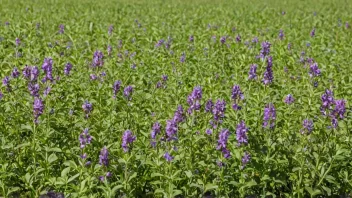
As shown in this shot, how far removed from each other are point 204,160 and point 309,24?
43.3ft

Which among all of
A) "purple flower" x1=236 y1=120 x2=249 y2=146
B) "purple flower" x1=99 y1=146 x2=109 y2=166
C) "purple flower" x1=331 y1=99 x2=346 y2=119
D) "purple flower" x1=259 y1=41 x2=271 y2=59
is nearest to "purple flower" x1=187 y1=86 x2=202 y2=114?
"purple flower" x1=236 y1=120 x2=249 y2=146

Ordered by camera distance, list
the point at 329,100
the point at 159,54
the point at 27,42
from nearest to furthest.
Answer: the point at 329,100 → the point at 159,54 → the point at 27,42

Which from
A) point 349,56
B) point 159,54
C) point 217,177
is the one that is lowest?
point 217,177

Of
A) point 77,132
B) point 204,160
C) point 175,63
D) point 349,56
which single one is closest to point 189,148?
point 204,160

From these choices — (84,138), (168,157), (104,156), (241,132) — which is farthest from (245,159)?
(84,138)

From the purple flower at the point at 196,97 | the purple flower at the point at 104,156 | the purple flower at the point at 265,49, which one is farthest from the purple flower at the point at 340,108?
the purple flower at the point at 104,156

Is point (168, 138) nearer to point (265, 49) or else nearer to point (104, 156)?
point (104, 156)

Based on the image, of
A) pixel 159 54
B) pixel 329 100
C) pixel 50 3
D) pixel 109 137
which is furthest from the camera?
pixel 50 3

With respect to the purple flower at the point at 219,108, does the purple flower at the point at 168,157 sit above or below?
below

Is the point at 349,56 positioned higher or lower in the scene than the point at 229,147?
higher

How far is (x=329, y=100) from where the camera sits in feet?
16.3

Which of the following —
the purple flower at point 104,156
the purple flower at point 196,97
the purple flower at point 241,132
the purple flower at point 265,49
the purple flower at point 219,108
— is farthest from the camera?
the purple flower at point 265,49

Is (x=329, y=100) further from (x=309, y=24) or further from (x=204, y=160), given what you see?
(x=309, y=24)

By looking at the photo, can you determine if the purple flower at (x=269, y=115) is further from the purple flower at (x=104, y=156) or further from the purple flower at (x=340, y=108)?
the purple flower at (x=104, y=156)
